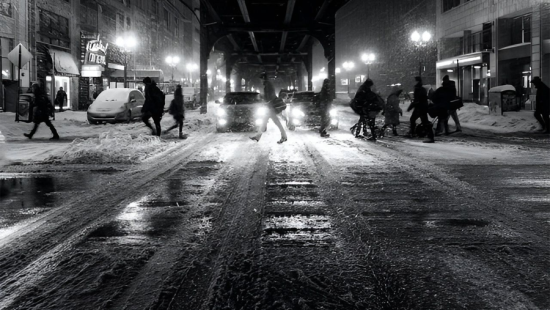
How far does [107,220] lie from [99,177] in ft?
10.6

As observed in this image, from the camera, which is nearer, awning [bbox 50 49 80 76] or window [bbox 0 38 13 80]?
window [bbox 0 38 13 80]

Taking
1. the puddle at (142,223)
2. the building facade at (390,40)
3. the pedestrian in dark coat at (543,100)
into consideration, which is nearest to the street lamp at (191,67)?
the building facade at (390,40)

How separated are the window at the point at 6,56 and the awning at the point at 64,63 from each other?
3884mm

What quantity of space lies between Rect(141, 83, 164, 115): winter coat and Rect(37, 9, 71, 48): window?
21.3 meters

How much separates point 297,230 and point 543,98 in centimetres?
1379

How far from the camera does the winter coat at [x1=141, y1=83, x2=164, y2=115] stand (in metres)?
14.4

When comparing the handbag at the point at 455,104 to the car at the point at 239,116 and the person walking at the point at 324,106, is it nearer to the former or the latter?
the person walking at the point at 324,106

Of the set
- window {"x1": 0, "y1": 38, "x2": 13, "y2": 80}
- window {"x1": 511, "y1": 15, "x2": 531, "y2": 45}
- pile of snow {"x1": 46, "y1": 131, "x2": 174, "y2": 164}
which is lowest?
pile of snow {"x1": 46, "y1": 131, "x2": 174, "y2": 164}

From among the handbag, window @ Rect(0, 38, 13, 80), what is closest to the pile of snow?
the handbag

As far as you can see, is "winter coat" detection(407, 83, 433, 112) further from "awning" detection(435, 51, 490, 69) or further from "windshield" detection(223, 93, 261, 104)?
"awning" detection(435, 51, 490, 69)

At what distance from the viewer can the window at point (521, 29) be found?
3049 cm

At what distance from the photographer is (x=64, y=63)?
3425 cm

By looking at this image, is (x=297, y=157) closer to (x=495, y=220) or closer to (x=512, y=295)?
(x=495, y=220)

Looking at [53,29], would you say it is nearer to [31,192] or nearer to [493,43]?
[31,192]
